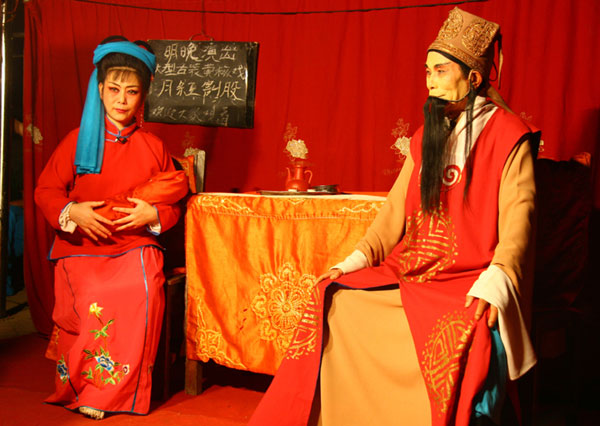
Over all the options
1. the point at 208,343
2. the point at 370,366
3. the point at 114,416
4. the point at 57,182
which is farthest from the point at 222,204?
the point at 370,366

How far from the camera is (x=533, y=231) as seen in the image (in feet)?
5.31

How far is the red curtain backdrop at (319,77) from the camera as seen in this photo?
8.74ft

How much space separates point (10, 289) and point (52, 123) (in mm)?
1437

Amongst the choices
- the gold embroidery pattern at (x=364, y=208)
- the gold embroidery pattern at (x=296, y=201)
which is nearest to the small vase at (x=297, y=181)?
the gold embroidery pattern at (x=296, y=201)

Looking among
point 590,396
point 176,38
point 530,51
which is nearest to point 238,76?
point 176,38

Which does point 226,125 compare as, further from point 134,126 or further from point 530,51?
point 530,51

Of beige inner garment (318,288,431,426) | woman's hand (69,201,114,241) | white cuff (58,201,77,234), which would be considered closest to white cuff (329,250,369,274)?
beige inner garment (318,288,431,426)

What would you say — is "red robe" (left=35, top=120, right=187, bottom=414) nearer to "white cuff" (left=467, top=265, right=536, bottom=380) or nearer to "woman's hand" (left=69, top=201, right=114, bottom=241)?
A: "woman's hand" (left=69, top=201, right=114, bottom=241)

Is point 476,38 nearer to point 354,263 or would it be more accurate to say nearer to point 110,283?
point 354,263

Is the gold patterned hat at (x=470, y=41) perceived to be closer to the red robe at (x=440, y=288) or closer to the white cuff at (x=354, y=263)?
the red robe at (x=440, y=288)

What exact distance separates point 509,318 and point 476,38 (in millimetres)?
920

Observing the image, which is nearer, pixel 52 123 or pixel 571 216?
pixel 571 216

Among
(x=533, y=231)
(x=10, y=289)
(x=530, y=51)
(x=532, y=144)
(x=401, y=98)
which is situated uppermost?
(x=530, y=51)

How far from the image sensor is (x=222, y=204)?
246 cm
